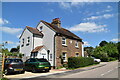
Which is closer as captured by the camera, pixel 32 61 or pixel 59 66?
pixel 32 61

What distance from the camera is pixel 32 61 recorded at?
52.5 ft

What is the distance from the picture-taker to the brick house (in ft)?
70.2

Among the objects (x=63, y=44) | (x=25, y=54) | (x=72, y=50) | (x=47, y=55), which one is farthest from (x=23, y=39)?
(x=72, y=50)

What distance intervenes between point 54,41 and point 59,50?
1671 millimetres

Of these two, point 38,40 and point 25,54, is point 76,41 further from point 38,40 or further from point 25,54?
point 25,54

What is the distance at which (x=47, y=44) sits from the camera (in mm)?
22766

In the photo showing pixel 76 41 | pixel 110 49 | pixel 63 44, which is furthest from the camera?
pixel 110 49

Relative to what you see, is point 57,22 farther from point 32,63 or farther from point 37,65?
point 37,65

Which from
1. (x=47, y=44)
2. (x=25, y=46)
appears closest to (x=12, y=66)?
(x=47, y=44)

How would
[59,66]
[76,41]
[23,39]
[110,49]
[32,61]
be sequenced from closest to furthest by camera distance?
[32,61]
[59,66]
[23,39]
[76,41]
[110,49]

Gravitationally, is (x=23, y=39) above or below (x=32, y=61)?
above

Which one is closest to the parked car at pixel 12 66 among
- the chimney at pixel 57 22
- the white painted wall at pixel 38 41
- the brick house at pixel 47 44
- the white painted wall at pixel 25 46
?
the brick house at pixel 47 44

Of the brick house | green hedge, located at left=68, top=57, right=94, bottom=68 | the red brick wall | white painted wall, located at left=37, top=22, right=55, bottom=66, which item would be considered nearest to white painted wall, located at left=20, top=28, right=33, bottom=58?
the brick house

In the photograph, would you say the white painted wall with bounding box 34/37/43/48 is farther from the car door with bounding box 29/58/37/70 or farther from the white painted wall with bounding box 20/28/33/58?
the car door with bounding box 29/58/37/70
